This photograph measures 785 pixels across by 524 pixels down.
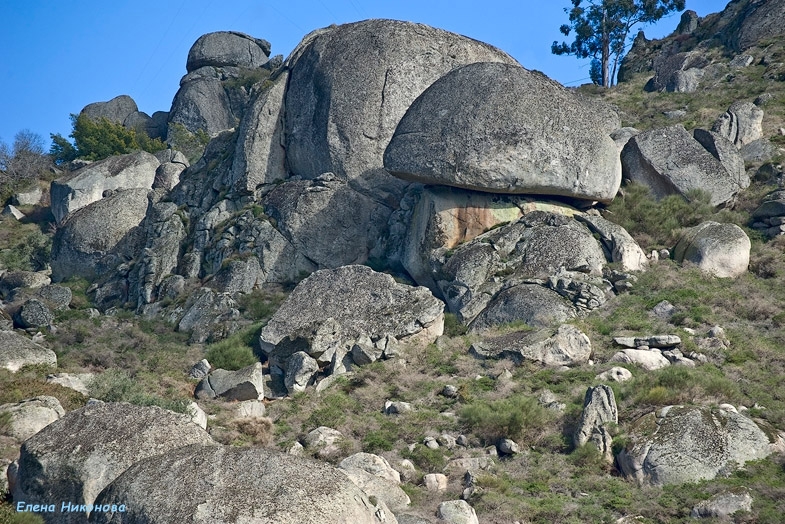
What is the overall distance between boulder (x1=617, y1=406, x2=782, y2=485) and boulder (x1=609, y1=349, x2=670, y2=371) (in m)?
4.50

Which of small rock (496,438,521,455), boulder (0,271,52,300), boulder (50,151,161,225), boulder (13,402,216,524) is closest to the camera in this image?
boulder (13,402,216,524)

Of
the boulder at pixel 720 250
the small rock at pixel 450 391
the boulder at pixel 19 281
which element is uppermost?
the boulder at pixel 19 281

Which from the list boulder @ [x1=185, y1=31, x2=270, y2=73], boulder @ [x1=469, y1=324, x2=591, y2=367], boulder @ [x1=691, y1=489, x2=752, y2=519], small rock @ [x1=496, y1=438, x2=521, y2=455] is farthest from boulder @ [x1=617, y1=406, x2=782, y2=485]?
boulder @ [x1=185, y1=31, x2=270, y2=73]

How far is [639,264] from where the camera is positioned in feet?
100

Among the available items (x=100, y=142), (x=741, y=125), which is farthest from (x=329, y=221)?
(x=100, y=142)

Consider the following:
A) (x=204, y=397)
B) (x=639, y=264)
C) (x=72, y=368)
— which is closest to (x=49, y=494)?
(x=204, y=397)

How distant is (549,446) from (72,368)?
43.4 feet

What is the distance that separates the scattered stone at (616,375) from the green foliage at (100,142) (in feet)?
130

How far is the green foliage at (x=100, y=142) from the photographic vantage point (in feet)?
186

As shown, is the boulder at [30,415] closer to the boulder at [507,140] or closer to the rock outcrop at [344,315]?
the rock outcrop at [344,315]

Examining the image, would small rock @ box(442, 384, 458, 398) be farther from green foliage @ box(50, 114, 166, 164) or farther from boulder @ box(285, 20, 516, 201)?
green foliage @ box(50, 114, 166, 164)

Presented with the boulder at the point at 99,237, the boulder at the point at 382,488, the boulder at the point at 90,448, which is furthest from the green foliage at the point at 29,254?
the boulder at the point at 382,488

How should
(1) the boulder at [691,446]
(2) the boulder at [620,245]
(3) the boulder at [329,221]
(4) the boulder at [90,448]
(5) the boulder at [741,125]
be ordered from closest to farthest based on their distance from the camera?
(4) the boulder at [90,448], (1) the boulder at [691,446], (2) the boulder at [620,245], (3) the boulder at [329,221], (5) the boulder at [741,125]

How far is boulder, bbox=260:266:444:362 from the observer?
2748 centimetres
